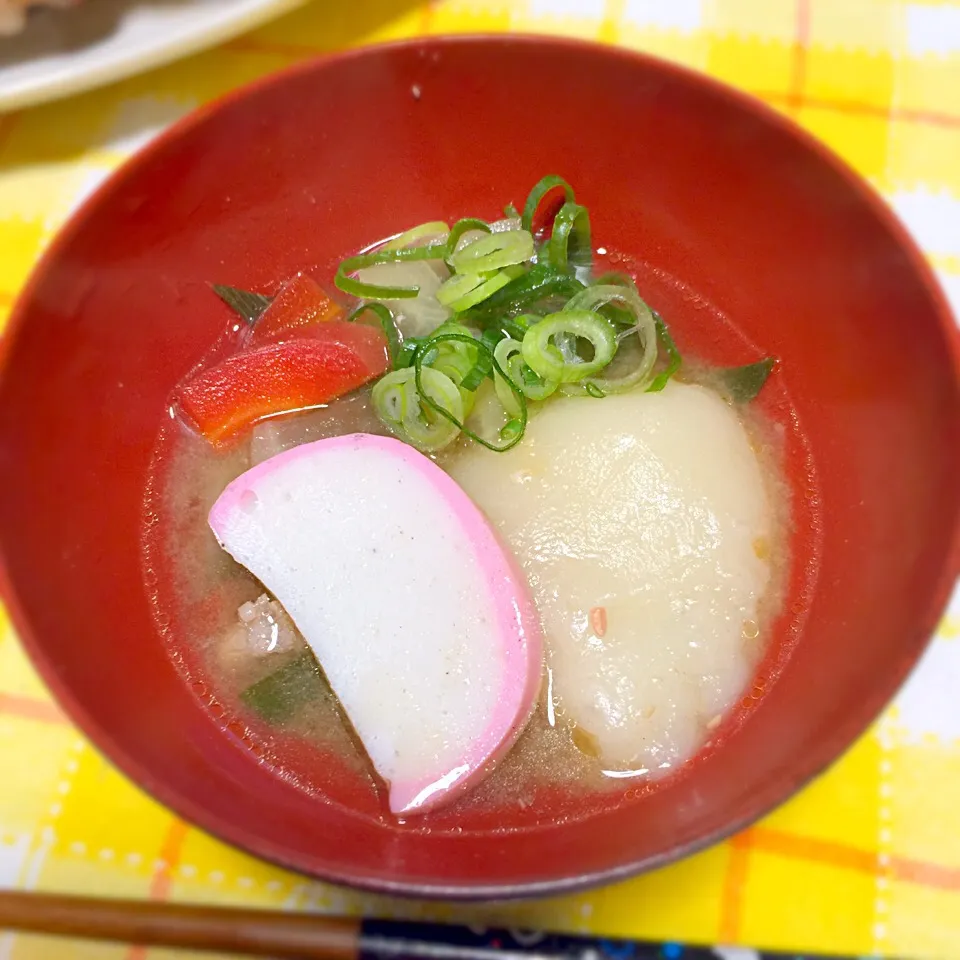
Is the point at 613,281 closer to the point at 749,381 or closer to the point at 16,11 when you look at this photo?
the point at 749,381

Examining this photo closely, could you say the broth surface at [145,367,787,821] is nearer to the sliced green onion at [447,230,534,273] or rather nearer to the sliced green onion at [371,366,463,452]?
the sliced green onion at [371,366,463,452]

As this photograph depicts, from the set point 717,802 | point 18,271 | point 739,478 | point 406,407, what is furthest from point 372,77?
point 717,802

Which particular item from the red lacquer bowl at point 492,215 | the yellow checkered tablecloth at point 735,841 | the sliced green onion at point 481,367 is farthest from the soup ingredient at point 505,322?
the yellow checkered tablecloth at point 735,841

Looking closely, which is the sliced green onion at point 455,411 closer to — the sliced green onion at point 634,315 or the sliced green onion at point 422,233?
the sliced green onion at point 634,315

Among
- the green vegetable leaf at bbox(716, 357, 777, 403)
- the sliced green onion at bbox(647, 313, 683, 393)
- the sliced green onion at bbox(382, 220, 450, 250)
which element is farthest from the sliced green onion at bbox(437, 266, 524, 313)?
the green vegetable leaf at bbox(716, 357, 777, 403)

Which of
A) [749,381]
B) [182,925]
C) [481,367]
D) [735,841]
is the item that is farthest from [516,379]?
[182,925]
